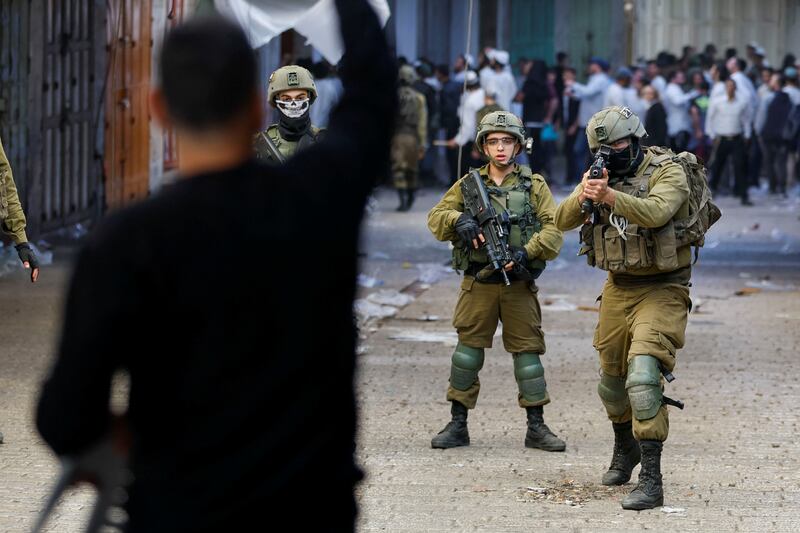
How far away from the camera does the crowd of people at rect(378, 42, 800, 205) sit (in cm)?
2323

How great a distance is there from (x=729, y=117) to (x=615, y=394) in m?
17.0

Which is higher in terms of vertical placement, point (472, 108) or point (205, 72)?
point (205, 72)

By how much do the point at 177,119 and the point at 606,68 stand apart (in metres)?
24.4

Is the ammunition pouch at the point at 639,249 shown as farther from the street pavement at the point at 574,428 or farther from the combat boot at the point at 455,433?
the combat boot at the point at 455,433

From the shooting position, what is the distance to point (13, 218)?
8.05 meters

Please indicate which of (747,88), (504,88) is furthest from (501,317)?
(504,88)

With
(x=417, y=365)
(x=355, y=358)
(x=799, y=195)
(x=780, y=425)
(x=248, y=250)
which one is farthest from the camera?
(x=799, y=195)

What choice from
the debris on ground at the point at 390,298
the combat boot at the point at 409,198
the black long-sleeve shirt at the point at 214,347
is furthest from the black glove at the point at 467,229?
the combat boot at the point at 409,198

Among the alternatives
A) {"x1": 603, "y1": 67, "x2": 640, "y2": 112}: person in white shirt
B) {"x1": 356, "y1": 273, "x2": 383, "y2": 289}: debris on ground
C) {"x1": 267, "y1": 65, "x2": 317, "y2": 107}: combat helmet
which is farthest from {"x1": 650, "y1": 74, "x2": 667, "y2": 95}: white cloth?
{"x1": 267, "y1": 65, "x2": 317, "y2": 107}: combat helmet

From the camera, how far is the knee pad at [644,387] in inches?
249

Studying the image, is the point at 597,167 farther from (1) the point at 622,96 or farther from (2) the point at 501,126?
(1) the point at 622,96

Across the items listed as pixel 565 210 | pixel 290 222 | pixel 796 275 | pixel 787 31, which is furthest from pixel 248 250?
pixel 787 31

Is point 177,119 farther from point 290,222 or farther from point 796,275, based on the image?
point 796,275

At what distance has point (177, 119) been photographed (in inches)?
102
